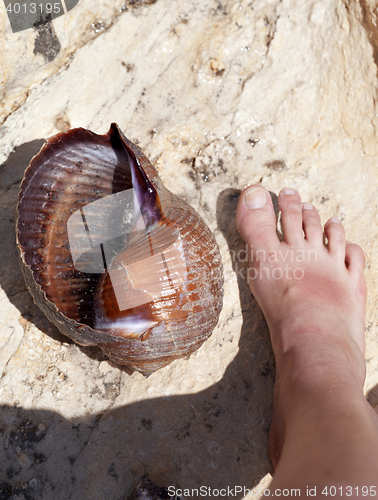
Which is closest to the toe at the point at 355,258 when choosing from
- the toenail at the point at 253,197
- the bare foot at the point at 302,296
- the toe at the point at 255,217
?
the bare foot at the point at 302,296

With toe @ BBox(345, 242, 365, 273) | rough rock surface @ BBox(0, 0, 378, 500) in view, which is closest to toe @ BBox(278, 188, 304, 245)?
rough rock surface @ BBox(0, 0, 378, 500)

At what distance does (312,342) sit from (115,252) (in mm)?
1183

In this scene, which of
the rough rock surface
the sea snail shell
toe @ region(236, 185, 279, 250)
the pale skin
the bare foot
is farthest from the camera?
toe @ region(236, 185, 279, 250)

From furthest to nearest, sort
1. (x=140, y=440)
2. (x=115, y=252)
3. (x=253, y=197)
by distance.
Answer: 1. (x=253, y=197)
2. (x=115, y=252)
3. (x=140, y=440)

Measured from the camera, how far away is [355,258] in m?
2.34

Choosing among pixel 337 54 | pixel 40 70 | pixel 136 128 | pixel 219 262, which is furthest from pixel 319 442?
pixel 40 70

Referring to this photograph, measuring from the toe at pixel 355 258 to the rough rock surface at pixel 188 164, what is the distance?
50 millimetres

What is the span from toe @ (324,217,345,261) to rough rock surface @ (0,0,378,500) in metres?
0.08

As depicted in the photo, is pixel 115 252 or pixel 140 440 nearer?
pixel 140 440

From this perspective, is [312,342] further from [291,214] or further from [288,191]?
[288,191]

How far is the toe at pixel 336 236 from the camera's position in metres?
2.33

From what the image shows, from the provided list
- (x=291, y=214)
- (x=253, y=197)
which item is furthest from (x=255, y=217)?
(x=291, y=214)

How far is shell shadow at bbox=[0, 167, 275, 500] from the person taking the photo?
1.88m

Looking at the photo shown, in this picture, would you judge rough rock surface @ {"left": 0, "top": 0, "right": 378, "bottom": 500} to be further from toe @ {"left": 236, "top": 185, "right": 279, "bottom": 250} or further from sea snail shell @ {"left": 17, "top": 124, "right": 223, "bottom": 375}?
sea snail shell @ {"left": 17, "top": 124, "right": 223, "bottom": 375}
